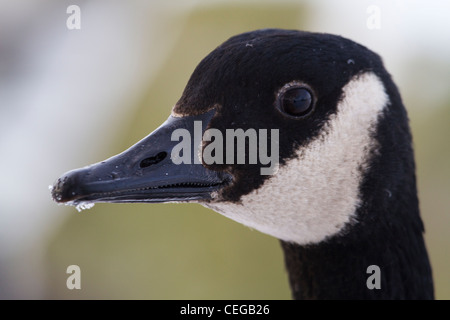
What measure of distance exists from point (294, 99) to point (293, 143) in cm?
17

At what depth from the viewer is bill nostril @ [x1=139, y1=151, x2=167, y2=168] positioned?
1.97 meters

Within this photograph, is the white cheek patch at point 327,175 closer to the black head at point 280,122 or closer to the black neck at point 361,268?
the black head at point 280,122

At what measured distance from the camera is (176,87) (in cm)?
661

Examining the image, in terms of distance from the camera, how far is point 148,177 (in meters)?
1.95

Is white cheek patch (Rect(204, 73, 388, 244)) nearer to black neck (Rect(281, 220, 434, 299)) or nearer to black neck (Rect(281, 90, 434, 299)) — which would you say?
black neck (Rect(281, 90, 434, 299))

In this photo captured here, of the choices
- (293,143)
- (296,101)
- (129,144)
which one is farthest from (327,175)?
(129,144)

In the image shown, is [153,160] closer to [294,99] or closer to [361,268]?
[294,99]

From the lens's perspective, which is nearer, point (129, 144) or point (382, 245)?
point (382, 245)

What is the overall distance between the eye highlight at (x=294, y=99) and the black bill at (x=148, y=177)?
28 cm

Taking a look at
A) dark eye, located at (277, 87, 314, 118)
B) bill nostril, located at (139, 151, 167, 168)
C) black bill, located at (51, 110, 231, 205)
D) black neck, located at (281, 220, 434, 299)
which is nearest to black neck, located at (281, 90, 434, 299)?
black neck, located at (281, 220, 434, 299)

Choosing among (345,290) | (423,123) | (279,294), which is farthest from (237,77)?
(423,123)

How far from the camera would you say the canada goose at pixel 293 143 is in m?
2.06

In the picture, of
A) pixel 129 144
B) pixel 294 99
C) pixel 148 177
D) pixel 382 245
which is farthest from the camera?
pixel 129 144

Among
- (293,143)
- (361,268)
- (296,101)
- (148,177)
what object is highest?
A: (296,101)
